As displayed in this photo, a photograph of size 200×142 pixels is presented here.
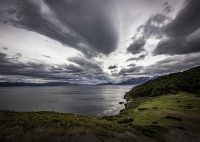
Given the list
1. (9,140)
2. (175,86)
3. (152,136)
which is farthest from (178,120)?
(175,86)

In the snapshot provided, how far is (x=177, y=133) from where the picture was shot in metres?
22.9

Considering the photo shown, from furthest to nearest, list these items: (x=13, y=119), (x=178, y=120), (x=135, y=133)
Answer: (x=178, y=120), (x=13, y=119), (x=135, y=133)

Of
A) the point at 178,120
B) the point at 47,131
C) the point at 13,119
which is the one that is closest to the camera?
the point at 47,131

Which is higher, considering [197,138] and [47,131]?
[47,131]

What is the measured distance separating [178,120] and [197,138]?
33.0ft

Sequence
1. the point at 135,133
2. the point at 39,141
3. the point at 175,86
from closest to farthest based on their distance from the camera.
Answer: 1. the point at 39,141
2. the point at 135,133
3. the point at 175,86

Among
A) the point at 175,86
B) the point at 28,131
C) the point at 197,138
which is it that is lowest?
the point at 197,138

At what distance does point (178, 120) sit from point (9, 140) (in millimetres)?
29143

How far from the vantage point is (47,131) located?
19078 mm

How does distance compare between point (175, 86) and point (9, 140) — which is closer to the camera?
point (9, 140)

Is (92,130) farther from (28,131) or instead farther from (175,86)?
(175,86)

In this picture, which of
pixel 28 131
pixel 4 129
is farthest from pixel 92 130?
pixel 4 129

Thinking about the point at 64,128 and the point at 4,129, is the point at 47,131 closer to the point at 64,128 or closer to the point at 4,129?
the point at 64,128

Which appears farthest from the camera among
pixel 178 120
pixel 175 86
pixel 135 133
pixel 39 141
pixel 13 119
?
pixel 175 86
